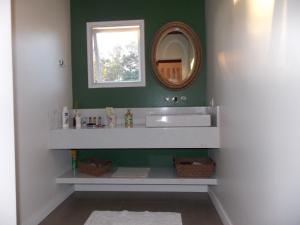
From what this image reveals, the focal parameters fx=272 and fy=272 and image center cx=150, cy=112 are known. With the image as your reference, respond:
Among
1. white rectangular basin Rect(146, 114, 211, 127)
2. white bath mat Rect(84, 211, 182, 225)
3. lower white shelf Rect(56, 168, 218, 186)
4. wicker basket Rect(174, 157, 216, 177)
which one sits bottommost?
white bath mat Rect(84, 211, 182, 225)

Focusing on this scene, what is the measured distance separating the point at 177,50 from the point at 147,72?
459 mm

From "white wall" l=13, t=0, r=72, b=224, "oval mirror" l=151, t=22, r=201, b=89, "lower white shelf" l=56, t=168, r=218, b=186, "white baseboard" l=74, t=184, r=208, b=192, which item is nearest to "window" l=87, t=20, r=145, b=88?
"oval mirror" l=151, t=22, r=201, b=89

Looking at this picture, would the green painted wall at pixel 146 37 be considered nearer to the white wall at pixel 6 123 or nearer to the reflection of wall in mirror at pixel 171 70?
the reflection of wall in mirror at pixel 171 70

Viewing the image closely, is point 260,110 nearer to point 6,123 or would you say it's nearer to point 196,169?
point 6,123

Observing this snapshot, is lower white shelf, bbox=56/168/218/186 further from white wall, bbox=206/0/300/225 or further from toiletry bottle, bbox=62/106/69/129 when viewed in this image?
toiletry bottle, bbox=62/106/69/129

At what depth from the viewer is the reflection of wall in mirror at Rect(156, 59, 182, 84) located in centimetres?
334

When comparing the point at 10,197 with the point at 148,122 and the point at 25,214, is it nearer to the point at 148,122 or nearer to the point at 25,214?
the point at 25,214

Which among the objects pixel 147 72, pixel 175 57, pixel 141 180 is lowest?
pixel 141 180

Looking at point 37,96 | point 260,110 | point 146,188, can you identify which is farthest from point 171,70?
point 260,110

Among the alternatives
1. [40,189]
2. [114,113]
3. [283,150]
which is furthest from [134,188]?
[283,150]

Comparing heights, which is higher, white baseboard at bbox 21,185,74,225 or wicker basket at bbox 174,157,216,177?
wicker basket at bbox 174,157,216,177

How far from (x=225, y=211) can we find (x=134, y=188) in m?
1.30

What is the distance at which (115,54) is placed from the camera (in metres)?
3.50

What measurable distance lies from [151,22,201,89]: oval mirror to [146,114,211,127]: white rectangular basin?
650 millimetres
